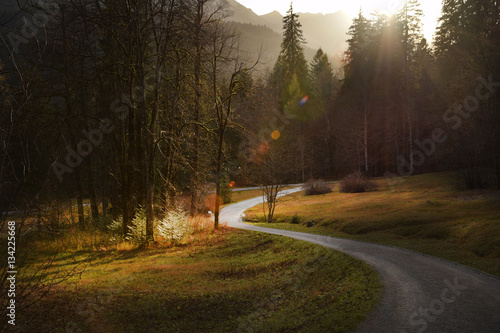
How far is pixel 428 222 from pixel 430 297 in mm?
10594

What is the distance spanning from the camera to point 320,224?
20.2 metres

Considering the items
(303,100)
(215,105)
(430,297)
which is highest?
(303,100)

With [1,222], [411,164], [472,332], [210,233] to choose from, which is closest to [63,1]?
[210,233]

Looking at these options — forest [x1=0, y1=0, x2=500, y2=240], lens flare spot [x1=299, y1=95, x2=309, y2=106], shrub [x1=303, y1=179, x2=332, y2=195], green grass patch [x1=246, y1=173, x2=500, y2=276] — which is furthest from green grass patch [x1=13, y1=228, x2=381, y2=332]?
lens flare spot [x1=299, y1=95, x2=309, y2=106]

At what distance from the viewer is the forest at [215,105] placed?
14.5 metres

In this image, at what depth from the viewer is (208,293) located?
377 inches

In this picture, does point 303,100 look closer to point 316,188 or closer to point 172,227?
point 316,188

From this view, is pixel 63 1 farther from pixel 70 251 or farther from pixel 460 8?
pixel 460 8

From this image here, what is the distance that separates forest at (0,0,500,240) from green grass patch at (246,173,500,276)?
4.55m

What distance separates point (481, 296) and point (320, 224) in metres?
12.8

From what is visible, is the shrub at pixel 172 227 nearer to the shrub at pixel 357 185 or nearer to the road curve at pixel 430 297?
→ the road curve at pixel 430 297

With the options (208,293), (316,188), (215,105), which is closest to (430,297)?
(208,293)

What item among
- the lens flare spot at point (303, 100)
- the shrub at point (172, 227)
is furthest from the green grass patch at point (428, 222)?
the lens flare spot at point (303, 100)

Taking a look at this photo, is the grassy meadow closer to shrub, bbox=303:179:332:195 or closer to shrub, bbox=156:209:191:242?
shrub, bbox=156:209:191:242
